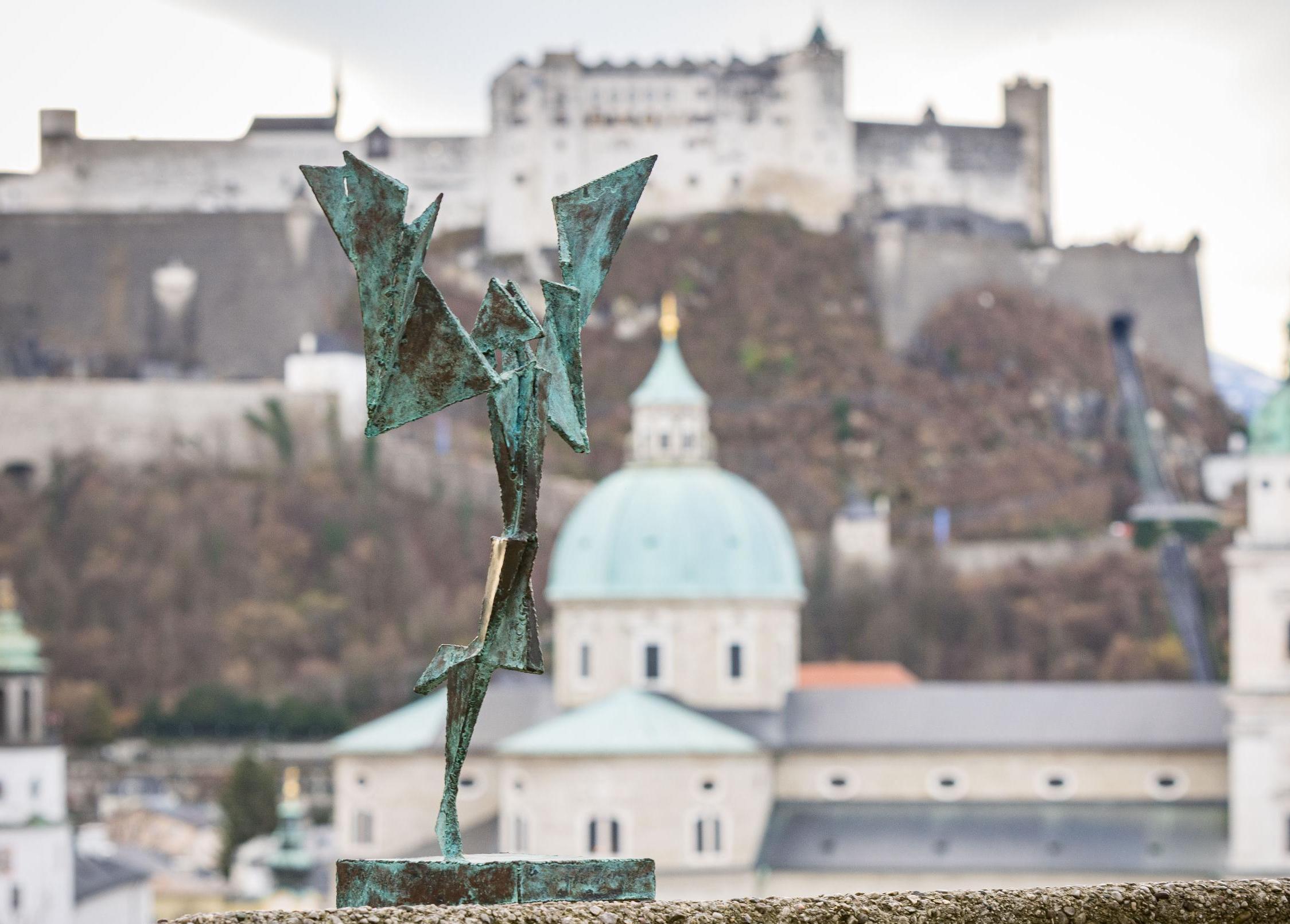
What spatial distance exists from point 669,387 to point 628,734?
706 centimetres

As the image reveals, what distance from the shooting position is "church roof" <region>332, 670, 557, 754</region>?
46.7m

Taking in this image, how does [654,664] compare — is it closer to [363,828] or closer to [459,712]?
[363,828]

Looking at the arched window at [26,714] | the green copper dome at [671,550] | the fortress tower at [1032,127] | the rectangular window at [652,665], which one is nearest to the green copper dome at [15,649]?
the arched window at [26,714]

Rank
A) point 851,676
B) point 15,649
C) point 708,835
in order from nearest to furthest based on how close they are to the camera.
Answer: point 708,835
point 851,676
point 15,649

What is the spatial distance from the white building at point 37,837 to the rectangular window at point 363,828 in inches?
338

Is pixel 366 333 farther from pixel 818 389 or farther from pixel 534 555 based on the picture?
pixel 818 389

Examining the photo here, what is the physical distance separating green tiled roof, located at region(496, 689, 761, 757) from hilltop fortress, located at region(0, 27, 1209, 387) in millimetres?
43458

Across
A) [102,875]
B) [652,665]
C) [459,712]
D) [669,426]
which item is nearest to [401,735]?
[652,665]

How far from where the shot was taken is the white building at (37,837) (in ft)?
179

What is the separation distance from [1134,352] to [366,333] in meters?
84.8

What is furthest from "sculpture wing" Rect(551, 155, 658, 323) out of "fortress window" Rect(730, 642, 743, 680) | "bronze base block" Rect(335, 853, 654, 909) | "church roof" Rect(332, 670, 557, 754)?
"fortress window" Rect(730, 642, 743, 680)

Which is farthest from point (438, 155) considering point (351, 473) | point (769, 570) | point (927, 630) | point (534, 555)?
point (534, 555)

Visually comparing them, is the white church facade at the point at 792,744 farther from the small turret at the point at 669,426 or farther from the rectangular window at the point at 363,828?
the small turret at the point at 669,426

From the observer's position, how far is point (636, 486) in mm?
48000
